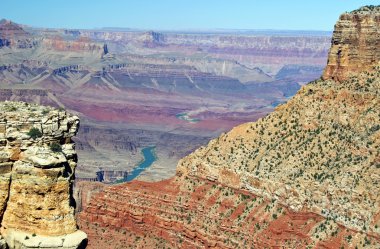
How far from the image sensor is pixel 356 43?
5634 centimetres

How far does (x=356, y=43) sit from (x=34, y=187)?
143 ft

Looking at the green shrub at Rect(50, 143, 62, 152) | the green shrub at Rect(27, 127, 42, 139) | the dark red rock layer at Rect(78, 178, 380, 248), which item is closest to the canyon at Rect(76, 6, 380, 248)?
the dark red rock layer at Rect(78, 178, 380, 248)

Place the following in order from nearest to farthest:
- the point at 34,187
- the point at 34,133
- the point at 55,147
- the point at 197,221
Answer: the point at 34,187 < the point at 34,133 < the point at 55,147 < the point at 197,221

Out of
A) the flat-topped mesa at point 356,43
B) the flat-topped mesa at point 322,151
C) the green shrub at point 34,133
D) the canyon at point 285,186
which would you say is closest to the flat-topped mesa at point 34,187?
the green shrub at point 34,133

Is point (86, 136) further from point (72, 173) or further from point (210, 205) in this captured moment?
point (72, 173)

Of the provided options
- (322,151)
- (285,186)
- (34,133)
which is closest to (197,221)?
(285,186)

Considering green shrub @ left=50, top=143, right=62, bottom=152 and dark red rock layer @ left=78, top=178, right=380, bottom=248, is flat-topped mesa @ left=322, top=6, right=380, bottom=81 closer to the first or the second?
dark red rock layer @ left=78, top=178, right=380, bottom=248

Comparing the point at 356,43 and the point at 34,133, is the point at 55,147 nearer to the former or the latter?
the point at 34,133

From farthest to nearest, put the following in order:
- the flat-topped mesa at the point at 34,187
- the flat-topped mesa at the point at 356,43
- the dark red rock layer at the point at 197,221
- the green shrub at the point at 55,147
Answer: the flat-topped mesa at the point at 356,43, the dark red rock layer at the point at 197,221, the green shrub at the point at 55,147, the flat-topped mesa at the point at 34,187

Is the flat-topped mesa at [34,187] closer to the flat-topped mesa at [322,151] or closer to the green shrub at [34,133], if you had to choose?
the green shrub at [34,133]

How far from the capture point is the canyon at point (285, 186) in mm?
44812

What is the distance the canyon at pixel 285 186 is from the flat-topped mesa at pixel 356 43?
0.29 feet

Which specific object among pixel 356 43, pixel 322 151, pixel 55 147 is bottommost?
pixel 322 151

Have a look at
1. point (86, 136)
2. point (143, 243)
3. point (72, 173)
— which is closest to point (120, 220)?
point (143, 243)
